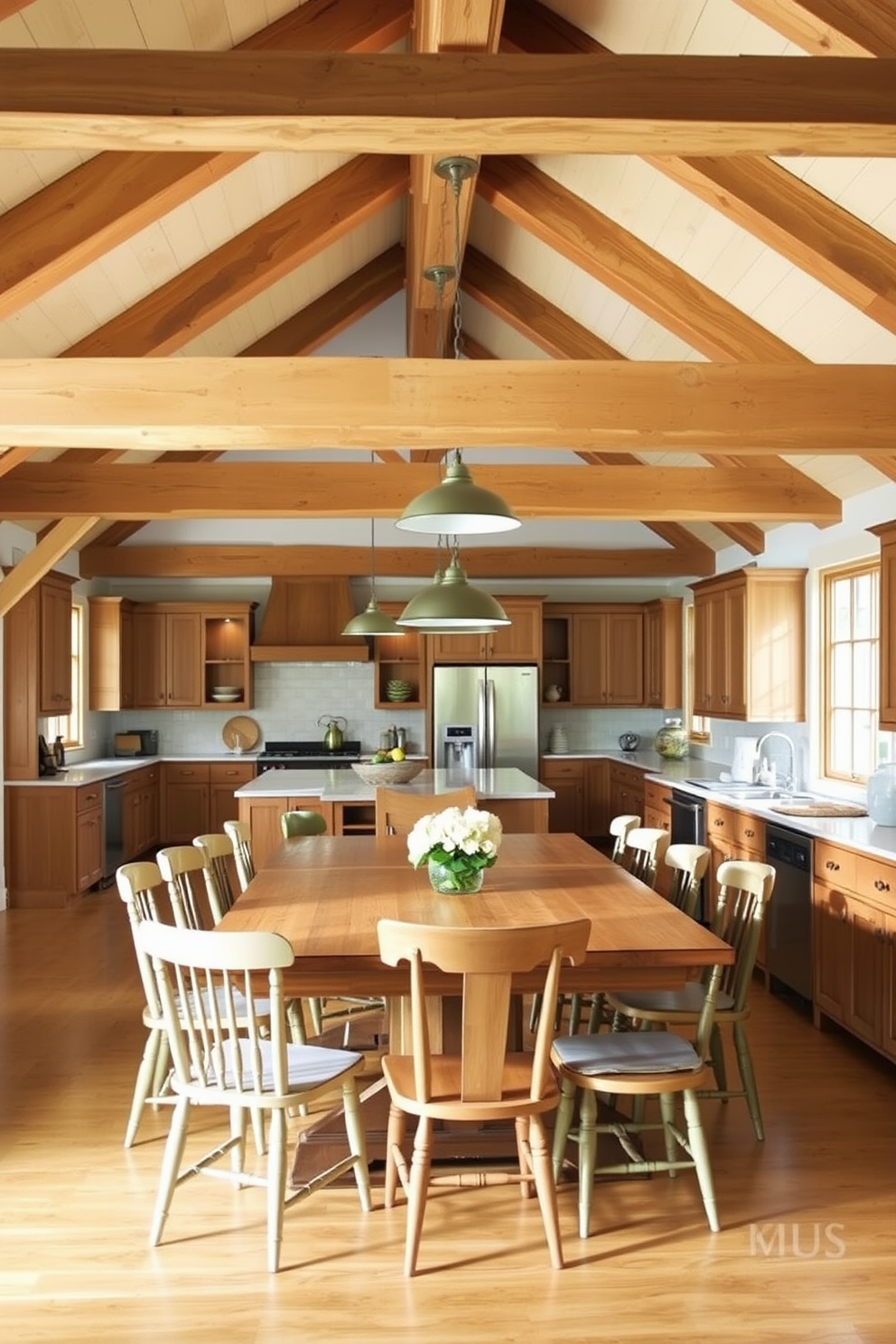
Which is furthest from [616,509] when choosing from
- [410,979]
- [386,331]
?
[410,979]

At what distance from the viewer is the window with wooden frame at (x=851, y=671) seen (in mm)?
6543

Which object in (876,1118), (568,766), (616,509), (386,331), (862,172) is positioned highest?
(386,331)

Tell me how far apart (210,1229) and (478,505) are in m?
2.39

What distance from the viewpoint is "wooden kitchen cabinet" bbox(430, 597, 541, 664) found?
10.5 m

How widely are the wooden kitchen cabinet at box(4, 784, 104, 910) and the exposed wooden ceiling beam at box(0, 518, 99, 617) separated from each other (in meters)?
1.29

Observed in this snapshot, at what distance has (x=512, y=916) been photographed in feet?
11.2

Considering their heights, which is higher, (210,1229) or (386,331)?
(386,331)

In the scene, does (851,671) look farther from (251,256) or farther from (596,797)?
(251,256)

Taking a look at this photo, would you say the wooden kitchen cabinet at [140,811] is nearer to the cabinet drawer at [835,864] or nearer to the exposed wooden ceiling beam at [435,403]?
the exposed wooden ceiling beam at [435,403]

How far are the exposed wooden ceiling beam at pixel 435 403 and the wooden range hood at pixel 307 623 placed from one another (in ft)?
18.3

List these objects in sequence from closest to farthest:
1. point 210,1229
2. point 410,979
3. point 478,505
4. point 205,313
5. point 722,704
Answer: point 410,979, point 210,1229, point 478,505, point 205,313, point 722,704

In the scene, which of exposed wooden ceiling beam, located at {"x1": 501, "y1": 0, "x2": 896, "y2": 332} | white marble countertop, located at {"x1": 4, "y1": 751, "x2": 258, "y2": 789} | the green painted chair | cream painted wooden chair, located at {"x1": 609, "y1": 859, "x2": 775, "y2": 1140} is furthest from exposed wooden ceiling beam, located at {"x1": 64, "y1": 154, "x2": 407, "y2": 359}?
cream painted wooden chair, located at {"x1": 609, "y1": 859, "x2": 775, "y2": 1140}

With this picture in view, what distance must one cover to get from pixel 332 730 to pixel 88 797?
9.85 ft

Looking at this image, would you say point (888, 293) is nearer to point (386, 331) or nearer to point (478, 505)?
point (478, 505)
